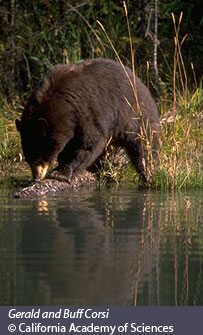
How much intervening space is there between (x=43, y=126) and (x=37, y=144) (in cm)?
26

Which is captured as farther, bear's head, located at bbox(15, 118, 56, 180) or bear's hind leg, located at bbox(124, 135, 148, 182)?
bear's hind leg, located at bbox(124, 135, 148, 182)

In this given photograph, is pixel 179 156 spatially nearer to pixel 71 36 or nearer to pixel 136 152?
pixel 136 152

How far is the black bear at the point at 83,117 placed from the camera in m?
8.55

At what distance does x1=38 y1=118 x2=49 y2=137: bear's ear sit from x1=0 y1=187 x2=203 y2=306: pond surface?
146 centimetres

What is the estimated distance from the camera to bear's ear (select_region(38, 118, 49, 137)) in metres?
8.47

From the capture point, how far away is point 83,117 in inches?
337

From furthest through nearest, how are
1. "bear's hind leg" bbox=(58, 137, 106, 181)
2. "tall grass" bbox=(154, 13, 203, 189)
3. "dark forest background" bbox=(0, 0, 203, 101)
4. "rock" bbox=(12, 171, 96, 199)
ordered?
"dark forest background" bbox=(0, 0, 203, 101) → "bear's hind leg" bbox=(58, 137, 106, 181) → "tall grass" bbox=(154, 13, 203, 189) → "rock" bbox=(12, 171, 96, 199)

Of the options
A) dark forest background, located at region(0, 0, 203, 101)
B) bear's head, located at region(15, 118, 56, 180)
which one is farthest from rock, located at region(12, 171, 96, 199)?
dark forest background, located at region(0, 0, 203, 101)

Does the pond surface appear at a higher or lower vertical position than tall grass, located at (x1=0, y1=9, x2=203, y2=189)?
higher

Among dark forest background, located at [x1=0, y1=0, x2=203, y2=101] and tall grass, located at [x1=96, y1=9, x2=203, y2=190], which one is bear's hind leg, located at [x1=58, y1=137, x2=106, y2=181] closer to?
tall grass, located at [x1=96, y1=9, x2=203, y2=190]

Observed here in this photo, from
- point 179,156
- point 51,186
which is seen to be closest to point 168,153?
point 179,156

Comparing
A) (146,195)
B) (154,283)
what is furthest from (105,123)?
(154,283)

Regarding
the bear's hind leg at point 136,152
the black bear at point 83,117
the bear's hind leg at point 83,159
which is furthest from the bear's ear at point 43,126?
the bear's hind leg at point 136,152

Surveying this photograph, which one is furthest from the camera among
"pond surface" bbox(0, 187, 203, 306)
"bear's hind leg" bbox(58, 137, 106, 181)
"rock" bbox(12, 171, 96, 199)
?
"bear's hind leg" bbox(58, 137, 106, 181)
